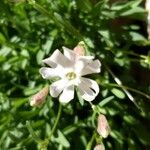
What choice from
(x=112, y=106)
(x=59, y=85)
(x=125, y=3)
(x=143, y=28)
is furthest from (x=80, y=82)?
(x=143, y=28)

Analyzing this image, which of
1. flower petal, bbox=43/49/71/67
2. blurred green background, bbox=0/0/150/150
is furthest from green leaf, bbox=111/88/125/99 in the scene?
flower petal, bbox=43/49/71/67

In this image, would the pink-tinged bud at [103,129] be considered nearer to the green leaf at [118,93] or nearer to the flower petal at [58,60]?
the flower petal at [58,60]

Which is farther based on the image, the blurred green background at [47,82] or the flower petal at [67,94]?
the blurred green background at [47,82]

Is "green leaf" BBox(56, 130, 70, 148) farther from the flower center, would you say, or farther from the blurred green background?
the flower center

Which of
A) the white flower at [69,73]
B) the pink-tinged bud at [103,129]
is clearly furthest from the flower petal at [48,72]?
the pink-tinged bud at [103,129]

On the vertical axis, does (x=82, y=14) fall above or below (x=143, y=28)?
above

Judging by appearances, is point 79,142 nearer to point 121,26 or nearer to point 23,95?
point 23,95
